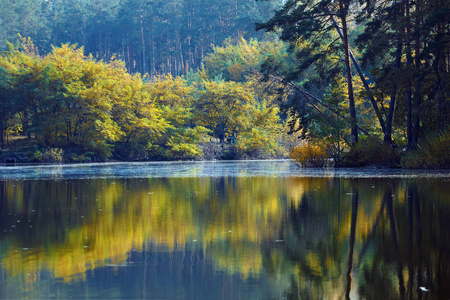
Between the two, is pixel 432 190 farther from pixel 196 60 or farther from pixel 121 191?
pixel 196 60

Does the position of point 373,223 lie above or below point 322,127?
below

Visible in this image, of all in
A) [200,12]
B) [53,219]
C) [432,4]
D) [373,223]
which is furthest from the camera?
[200,12]

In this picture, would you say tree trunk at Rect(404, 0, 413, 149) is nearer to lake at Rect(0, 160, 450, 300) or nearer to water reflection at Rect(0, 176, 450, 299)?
water reflection at Rect(0, 176, 450, 299)

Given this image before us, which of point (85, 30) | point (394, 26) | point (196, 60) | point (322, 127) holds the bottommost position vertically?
point (322, 127)

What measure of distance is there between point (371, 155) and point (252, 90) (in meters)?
27.0

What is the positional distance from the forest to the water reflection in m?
14.3

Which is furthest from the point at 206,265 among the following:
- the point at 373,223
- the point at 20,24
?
the point at 20,24

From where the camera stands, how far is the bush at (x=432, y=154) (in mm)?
23141

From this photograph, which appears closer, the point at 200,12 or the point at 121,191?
the point at 121,191

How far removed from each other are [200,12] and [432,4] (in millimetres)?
73139

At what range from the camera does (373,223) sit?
8297 mm

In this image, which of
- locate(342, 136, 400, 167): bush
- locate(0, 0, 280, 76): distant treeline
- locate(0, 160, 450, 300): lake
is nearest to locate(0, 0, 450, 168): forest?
locate(342, 136, 400, 167): bush

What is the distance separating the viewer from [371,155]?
2753cm

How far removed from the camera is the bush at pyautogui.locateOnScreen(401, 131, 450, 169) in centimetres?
2314
